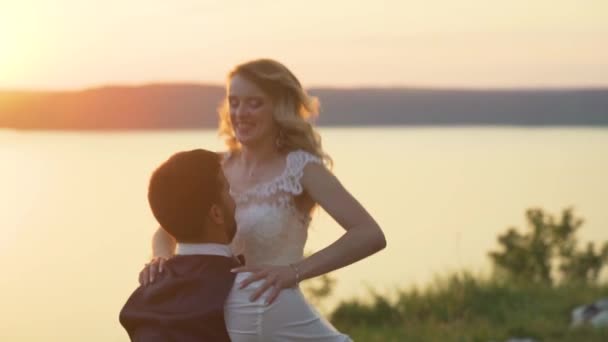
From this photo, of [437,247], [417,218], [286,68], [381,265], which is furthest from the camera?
[417,218]

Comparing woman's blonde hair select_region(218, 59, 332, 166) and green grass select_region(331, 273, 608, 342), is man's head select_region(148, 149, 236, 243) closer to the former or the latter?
woman's blonde hair select_region(218, 59, 332, 166)

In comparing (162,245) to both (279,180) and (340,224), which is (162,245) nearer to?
(279,180)

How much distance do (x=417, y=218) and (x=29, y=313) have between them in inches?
258

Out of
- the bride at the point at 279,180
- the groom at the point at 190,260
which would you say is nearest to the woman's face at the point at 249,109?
the bride at the point at 279,180

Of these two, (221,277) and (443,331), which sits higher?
(221,277)

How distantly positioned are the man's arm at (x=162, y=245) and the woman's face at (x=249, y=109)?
1.24 ft

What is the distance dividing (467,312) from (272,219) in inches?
174

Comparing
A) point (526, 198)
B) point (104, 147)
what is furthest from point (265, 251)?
point (104, 147)

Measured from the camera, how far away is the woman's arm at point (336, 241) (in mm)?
3471

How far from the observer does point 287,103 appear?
399 centimetres

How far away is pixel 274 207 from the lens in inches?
156

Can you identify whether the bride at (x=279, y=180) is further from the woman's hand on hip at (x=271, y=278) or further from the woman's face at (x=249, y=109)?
the woman's hand on hip at (x=271, y=278)

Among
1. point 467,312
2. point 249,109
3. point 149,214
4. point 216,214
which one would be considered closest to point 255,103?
point 249,109

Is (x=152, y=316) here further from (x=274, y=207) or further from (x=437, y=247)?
(x=437, y=247)
